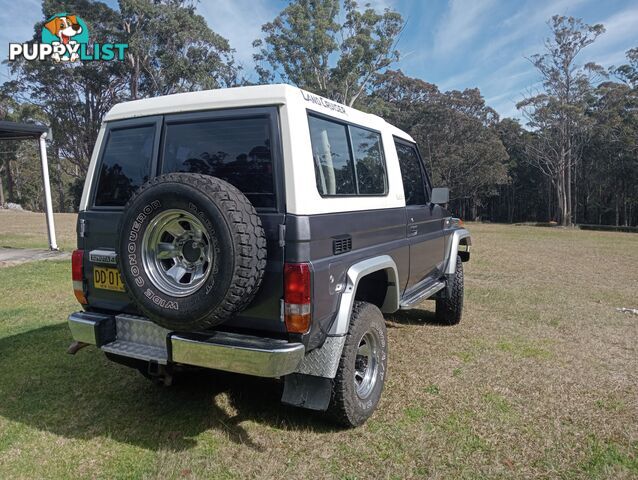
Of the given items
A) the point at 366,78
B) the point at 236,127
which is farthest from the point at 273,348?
the point at 366,78

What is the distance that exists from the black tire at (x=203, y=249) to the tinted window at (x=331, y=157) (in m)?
0.57

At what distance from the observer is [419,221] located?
4.33 metres

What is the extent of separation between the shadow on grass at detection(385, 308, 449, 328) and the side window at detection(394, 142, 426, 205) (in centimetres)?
165

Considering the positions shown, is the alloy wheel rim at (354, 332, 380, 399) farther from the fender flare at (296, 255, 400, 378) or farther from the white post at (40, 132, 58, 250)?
the white post at (40, 132, 58, 250)

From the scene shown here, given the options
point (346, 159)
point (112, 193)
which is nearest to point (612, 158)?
point (346, 159)

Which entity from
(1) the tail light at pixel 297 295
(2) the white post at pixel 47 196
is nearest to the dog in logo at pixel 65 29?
(2) the white post at pixel 47 196

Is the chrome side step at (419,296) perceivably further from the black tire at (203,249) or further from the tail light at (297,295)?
the black tire at (203,249)

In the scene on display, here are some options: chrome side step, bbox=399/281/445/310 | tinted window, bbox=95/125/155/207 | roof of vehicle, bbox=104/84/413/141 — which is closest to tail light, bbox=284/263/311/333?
roof of vehicle, bbox=104/84/413/141

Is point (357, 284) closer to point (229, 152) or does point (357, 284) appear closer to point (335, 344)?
point (335, 344)

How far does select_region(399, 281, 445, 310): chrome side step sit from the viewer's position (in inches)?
151

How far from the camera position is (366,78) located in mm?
29125

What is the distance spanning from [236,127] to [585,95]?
37966mm

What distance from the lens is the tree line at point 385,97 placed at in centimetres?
2655

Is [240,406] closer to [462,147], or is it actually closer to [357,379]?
[357,379]
